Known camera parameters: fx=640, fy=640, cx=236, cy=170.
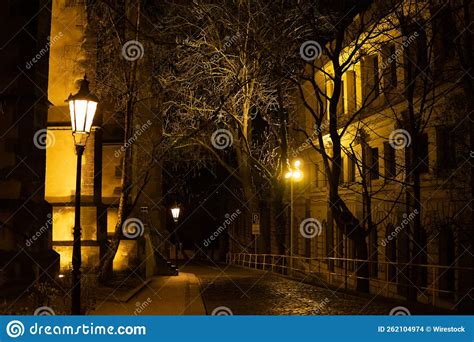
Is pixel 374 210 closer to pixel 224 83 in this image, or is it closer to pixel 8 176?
pixel 224 83

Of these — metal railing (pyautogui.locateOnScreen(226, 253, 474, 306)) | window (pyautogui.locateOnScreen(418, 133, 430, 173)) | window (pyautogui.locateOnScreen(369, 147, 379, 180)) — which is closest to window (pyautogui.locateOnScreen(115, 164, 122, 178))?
metal railing (pyautogui.locateOnScreen(226, 253, 474, 306))

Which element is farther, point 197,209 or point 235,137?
point 197,209

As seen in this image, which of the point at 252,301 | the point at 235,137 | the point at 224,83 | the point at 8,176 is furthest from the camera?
the point at 235,137

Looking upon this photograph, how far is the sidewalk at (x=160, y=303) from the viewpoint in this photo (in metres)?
13.9

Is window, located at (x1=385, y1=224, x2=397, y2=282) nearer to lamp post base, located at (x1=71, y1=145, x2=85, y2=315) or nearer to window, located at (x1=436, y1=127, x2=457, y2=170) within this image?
window, located at (x1=436, y1=127, x2=457, y2=170)

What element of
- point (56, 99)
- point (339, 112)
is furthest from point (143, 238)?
point (339, 112)

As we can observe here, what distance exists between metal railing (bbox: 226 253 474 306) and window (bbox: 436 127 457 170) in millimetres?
3601

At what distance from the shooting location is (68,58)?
2102cm

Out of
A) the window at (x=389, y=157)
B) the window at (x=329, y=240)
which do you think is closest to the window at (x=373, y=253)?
the window at (x=389, y=157)

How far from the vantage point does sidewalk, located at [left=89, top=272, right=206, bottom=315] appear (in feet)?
45.6

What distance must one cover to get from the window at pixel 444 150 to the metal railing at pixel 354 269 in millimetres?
Answer: 3601

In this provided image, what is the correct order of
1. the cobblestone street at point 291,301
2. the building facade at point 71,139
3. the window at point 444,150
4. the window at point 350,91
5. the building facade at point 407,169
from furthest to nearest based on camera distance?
the window at point 350,91 → the window at point 444,150 → the building facade at point 71,139 → the building facade at point 407,169 → the cobblestone street at point 291,301

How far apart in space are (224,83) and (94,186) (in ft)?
28.5

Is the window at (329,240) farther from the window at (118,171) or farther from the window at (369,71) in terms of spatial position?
the window at (118,171)
